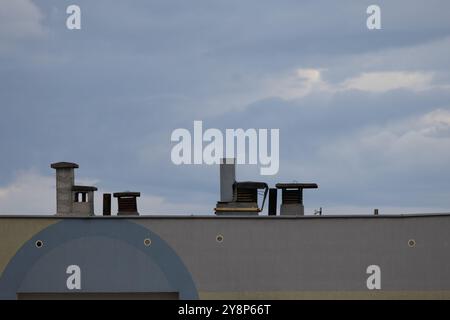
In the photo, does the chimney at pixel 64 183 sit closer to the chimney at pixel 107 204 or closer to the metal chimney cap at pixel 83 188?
the metal chimney cap at pixel 83 188

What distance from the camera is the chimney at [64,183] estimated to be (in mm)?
48656

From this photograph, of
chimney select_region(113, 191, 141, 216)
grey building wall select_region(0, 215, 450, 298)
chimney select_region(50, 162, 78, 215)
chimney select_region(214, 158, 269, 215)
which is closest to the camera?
grey building wall select_region(0, 215, 450, 298)

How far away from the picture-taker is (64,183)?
49062mm

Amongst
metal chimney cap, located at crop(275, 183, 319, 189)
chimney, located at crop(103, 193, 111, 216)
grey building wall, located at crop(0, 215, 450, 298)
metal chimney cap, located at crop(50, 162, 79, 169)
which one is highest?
metal chimney cap, located at crop(50, 162, 79, 169)

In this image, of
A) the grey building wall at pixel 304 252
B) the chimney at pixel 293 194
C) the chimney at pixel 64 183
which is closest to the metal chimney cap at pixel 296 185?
the chimney at pixel 293 194

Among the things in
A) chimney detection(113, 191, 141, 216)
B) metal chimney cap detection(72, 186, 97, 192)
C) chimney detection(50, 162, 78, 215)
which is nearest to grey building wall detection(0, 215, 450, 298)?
chimney detection(113, 191, 141, 216)

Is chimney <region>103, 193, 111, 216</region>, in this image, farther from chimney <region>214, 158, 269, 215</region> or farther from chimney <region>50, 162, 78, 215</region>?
chimney <region>214, 158, 269, 215</region>

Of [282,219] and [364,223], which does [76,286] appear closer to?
[282,219]

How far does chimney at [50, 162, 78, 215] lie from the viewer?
160 ft

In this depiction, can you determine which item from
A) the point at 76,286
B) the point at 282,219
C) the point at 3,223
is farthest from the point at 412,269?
the point at 3,223

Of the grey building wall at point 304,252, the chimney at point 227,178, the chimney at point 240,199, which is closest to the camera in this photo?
the grey building wall at point 304,252

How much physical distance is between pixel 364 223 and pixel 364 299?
2.89m
